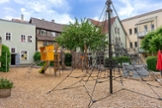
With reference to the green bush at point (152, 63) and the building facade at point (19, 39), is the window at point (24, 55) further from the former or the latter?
the green bush at point (152, 63)

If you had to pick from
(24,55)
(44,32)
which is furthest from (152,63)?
(44,32)

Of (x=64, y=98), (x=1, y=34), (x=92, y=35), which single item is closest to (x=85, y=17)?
(x=92, y=35)

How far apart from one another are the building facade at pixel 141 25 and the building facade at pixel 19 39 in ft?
58.1

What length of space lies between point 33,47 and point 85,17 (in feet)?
38.8

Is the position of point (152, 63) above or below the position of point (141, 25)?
below

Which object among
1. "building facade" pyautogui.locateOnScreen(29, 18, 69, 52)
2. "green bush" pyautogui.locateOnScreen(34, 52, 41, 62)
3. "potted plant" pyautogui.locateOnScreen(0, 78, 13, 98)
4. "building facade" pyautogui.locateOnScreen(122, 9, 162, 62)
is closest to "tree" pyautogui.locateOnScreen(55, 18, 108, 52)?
"green bush" pyautogui.locateOnScreen(34, 52, 41, 62)

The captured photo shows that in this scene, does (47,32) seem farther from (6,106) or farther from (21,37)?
(6,106)

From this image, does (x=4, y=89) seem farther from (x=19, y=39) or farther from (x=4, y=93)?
(x=19, y=39)

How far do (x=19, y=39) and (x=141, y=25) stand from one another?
2363 centimetres

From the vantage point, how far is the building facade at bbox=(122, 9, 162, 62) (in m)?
25.2

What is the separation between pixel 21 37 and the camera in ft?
75.5

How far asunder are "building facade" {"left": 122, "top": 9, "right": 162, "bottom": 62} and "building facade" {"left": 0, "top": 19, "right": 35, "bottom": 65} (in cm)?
1770

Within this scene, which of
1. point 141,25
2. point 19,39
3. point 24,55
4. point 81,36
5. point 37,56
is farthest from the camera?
point 141,25

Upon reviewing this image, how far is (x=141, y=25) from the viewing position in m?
27.6
